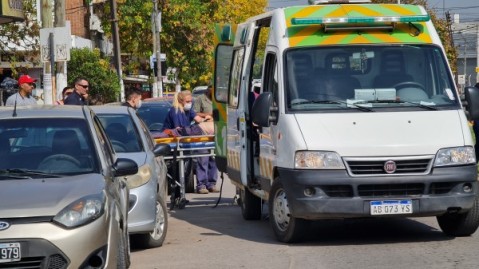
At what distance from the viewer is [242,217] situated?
50.4 ft

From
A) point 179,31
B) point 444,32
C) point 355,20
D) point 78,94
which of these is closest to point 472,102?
point 355,20

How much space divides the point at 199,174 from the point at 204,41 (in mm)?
35590

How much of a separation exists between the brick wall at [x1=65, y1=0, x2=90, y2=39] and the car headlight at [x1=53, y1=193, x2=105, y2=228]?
41.0 metres

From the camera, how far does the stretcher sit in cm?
1666

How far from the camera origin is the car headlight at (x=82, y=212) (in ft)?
25.7

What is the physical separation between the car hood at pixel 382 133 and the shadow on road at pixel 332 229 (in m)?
1.20

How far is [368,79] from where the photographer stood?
1227 cm

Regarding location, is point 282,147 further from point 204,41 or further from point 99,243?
point 204,41

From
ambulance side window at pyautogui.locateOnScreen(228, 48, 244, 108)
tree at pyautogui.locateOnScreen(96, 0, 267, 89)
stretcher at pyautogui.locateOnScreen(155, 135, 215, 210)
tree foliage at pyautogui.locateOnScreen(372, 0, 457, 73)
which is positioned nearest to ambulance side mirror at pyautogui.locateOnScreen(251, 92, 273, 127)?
ambulance side window at pyautogui.locateOnScreen(228, 48, 244, 108)

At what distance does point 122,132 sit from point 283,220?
2.39 m

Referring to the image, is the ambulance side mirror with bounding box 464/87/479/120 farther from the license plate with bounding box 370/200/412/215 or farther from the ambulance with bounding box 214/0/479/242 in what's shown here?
the license plate with bounding box 370/200/412/215

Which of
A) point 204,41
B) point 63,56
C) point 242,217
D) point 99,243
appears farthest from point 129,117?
point 204,41

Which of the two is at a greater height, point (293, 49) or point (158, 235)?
point (293, 49)

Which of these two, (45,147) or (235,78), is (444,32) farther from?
(45,147)
